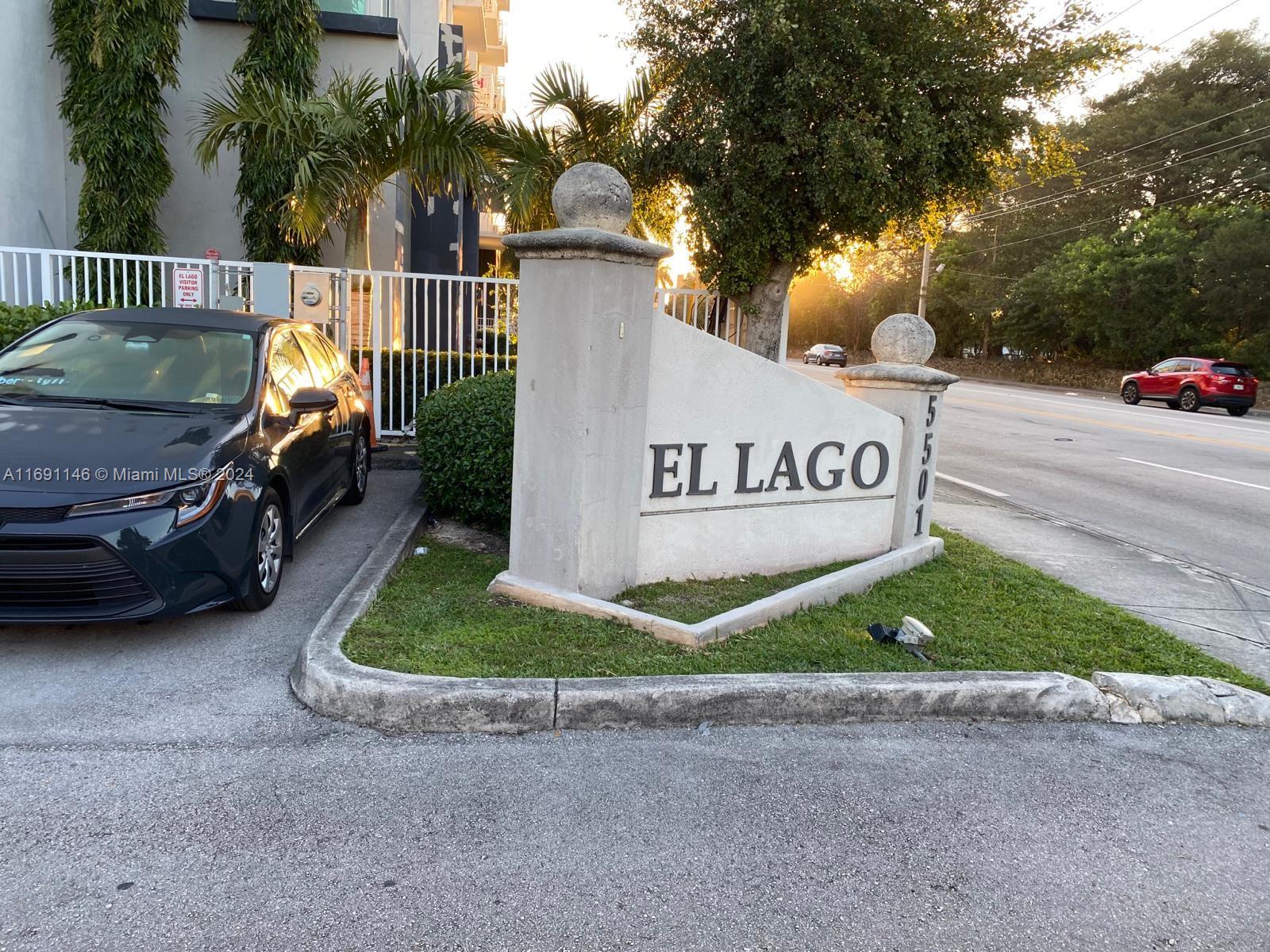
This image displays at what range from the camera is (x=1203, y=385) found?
26625 millimetres

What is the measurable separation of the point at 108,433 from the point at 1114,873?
4739mm

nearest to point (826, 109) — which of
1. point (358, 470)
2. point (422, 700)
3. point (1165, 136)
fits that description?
point (358, 470)

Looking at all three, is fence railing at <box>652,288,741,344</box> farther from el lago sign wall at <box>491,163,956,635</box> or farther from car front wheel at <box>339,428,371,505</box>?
el lago sign wall at <box>491,163,956,635</box>

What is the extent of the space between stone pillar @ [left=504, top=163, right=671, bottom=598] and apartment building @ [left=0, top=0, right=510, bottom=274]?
915 cm

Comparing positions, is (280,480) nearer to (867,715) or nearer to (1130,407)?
(867,715)

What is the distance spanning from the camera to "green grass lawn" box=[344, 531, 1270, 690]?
4.16 metres

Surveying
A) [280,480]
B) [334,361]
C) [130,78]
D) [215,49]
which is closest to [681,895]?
[280,480]

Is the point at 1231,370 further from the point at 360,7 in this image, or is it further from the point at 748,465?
the point at 748,465

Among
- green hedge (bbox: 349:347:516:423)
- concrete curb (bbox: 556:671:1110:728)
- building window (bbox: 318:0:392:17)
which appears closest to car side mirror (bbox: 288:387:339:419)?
concrete curb (bbox: 556:671:1110:728)

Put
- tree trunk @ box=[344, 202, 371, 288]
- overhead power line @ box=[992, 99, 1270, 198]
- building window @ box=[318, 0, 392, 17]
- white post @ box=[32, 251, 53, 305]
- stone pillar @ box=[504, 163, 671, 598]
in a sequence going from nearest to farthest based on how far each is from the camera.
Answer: stone pillar @ box=[504, 163, 671, 598]
white post @ box=[32, 251, 53, 305]
tree trunk @ box=[344, 202, 371, 288]
building window @ box=[318, 0, 392, 17]
overhead power line @ box=[992, 99, 1270, 198]

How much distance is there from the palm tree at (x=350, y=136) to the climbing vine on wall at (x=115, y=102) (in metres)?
1.46

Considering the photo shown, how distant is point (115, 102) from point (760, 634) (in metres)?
12.0

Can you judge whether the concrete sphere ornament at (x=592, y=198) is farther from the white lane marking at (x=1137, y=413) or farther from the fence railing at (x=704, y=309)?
the white lane marking at (x=1137, y=413)

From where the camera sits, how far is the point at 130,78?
11805 millimetres
